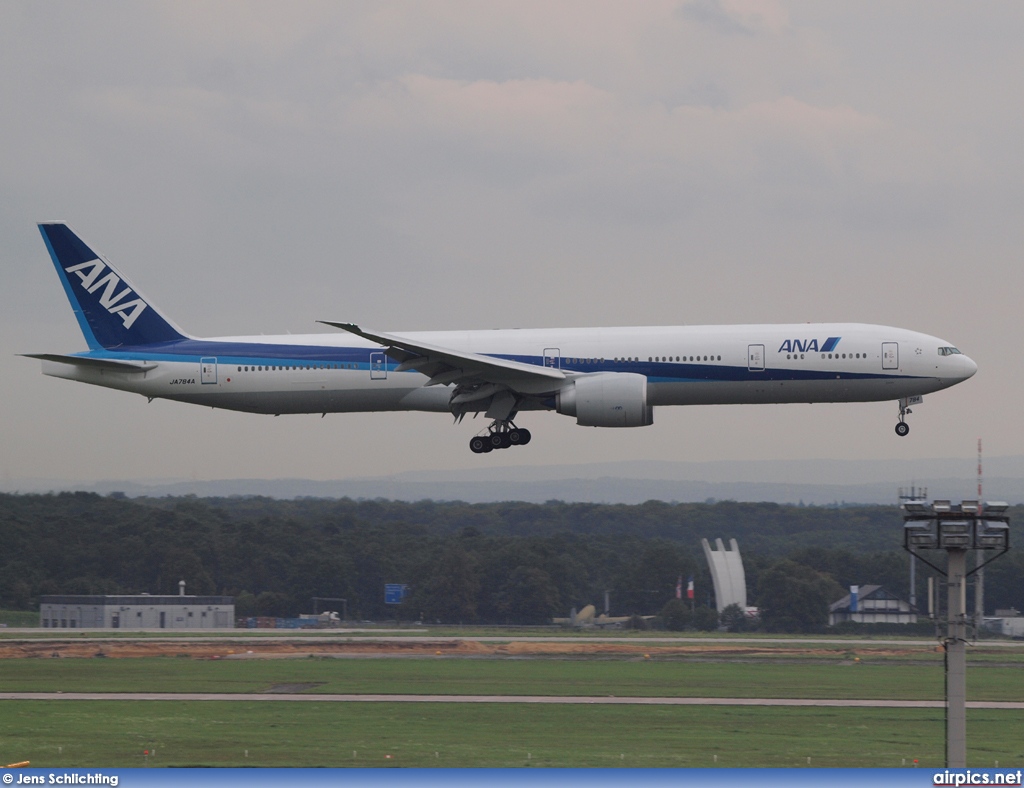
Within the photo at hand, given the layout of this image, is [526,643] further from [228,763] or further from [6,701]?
[228,763]

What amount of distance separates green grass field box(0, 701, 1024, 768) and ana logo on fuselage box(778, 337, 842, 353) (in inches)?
491

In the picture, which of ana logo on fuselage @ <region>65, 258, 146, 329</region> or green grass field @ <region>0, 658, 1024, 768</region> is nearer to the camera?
green grass field @ <region>0, 658, 1024, 768</region>

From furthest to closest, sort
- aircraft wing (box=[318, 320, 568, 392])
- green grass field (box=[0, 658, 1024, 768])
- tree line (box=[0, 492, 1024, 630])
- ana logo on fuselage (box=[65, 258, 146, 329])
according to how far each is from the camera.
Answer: tree line (box=[0, 492, 1024, 630]) < ana logo on fuselage (box=[65, 258, 146, 329]) < aircraft wing (box=[318, 320, 568, 392]) < green grass field (box=[0, 658, 1024, 768])

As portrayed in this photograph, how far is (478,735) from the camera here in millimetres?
41750

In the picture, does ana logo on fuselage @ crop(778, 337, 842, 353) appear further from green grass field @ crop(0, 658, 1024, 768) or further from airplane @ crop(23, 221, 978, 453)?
green grass field @ crop(0, 658, 1024, 768)

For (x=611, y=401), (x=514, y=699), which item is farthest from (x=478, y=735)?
(x=611, y=401)

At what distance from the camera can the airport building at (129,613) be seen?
288 ft

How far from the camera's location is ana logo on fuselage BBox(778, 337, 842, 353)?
4653cm

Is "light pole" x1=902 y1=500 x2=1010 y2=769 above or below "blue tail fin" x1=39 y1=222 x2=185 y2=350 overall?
below

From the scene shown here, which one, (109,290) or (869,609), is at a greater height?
(109,290)

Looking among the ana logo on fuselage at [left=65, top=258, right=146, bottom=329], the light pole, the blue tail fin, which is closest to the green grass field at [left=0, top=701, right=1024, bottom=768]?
the light pole

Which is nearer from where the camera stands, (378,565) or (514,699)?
(514,699)

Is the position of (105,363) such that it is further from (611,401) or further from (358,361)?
(611,401)

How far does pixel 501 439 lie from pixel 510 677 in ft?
38.1
